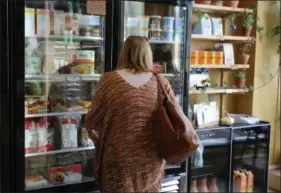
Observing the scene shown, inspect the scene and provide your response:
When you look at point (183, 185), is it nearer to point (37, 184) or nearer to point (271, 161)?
point (37, 184)

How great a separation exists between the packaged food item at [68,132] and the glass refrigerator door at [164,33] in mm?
910

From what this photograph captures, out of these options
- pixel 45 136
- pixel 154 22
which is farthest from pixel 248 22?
pixel 45 136

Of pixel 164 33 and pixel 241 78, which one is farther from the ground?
pixel 164 33

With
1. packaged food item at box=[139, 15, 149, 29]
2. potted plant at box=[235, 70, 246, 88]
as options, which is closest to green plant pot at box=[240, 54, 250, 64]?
potted plant at box=[235, 70, 246, 88]

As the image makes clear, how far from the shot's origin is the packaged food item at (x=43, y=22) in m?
3.29

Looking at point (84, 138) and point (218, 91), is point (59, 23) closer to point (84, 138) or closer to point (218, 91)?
point (84, 138)

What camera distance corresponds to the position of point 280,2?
473 cm

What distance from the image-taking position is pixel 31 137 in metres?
3.26

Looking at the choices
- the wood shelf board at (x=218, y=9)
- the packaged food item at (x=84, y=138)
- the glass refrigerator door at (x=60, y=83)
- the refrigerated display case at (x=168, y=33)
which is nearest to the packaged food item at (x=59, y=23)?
the glass refrigerator door at (x=60, y=83)

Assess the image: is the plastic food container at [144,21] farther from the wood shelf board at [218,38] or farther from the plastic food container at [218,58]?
the plastic food container at [218,58]

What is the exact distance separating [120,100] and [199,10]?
2134mm

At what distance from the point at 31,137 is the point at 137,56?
1.22m
